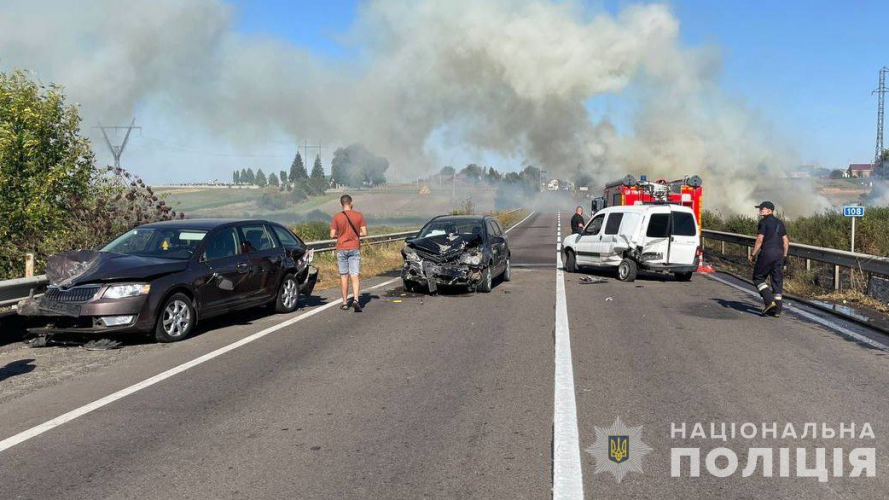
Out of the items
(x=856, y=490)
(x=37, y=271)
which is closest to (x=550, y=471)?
(x=856, y=490)

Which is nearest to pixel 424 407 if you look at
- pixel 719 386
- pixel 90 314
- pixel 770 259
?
pixel 719 386

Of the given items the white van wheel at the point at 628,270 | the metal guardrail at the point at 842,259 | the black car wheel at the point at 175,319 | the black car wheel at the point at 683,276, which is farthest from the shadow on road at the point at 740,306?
the black car wheel at the point at 175,319

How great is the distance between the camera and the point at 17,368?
7.18 m

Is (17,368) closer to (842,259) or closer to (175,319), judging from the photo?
(175,319)

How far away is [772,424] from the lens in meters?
5.07

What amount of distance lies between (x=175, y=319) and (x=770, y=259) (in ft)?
27.7

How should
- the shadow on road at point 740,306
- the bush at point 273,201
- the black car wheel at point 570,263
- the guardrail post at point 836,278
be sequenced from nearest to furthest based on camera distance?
the shadow on road at point 740,306
the guardrail post at point 836,278
the black car wheel at point 570,263
the bush at point 273,201

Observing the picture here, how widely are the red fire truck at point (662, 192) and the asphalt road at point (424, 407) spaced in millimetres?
11927

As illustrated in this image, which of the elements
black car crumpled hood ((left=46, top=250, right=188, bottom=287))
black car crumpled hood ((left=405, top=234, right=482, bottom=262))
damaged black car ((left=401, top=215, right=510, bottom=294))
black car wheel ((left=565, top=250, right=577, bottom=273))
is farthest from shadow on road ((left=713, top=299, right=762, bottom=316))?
black car crumpled hood ((left=46, top=250, right=188, bottom=287))

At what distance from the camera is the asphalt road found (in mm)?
3986

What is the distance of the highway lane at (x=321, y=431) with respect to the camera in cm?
396

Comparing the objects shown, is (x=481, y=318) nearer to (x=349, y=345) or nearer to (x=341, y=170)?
(x=349, y=345)

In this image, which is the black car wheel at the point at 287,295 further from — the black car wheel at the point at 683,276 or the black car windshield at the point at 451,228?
the black car wheel at the point at 683,276

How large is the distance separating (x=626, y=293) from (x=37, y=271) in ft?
36.9
